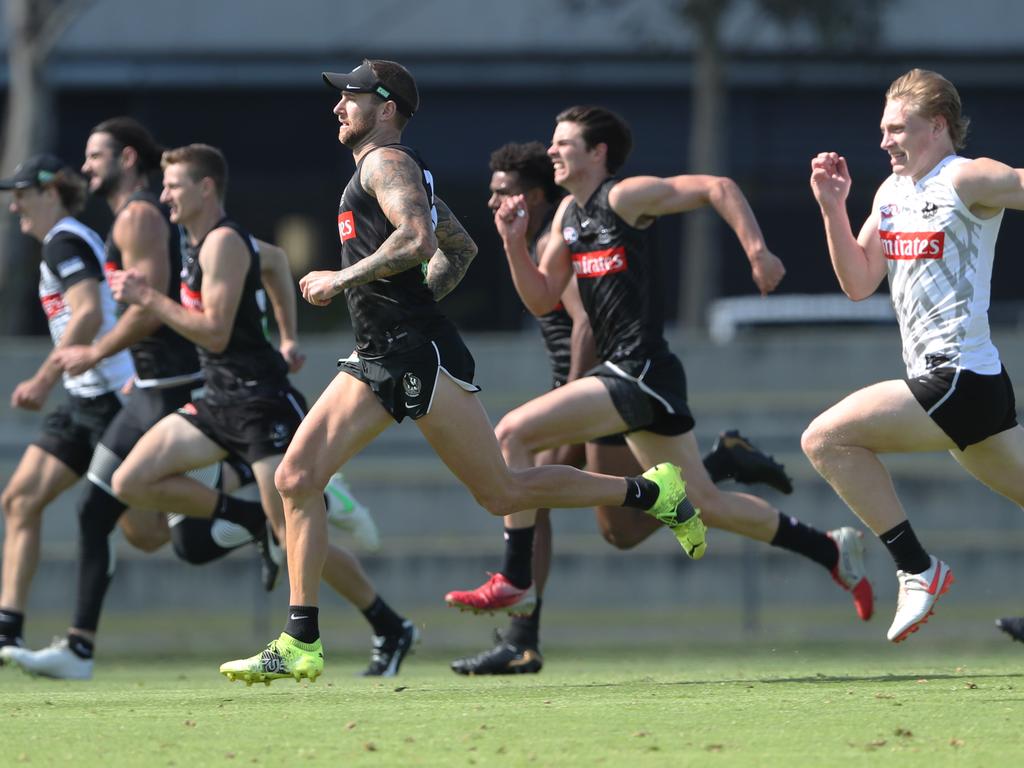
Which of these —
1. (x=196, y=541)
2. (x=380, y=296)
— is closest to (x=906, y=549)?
(x=380, y=296)

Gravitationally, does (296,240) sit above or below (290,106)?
below

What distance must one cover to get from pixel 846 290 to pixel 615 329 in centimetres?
141

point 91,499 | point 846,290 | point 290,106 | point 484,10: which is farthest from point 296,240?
point 846,290

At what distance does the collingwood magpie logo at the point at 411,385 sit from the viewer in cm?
703

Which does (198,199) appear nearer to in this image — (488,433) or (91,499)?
(91,499)

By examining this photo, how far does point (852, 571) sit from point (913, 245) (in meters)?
2.28

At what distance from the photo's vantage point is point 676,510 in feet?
25.5

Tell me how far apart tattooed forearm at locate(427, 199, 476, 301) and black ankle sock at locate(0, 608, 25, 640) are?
3216 mm


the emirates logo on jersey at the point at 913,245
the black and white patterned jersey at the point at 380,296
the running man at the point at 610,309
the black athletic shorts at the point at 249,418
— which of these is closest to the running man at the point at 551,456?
the running man at the point at 610,309

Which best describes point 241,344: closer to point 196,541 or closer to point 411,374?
point 196,541

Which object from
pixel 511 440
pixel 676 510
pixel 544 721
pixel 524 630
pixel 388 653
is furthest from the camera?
pixel 388 653

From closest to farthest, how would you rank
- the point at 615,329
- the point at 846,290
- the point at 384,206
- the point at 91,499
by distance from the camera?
1. the point at 384,206
2. the point at 846,290
3. the point at 615,329
4. the point at 91,499

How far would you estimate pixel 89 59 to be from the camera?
3106cm

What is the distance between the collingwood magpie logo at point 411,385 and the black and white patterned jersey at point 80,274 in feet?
10.2
